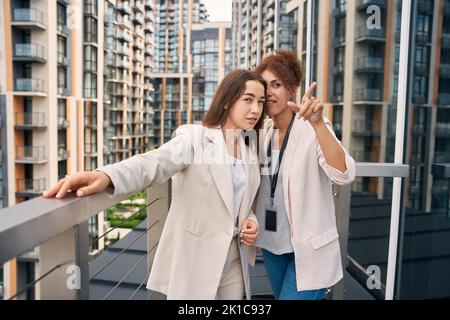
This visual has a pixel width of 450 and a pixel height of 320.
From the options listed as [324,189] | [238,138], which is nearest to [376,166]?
[324,189]

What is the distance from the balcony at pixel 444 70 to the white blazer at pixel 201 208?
118 cm

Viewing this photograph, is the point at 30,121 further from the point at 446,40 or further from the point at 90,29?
the point at 446,40

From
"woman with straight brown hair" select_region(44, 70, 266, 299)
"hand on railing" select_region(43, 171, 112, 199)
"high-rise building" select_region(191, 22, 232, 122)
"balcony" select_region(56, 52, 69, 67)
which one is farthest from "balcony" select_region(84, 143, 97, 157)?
"hand on railing" select_region(43, 171, 112, 199)

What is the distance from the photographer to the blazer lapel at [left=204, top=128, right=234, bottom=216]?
2.47 ft

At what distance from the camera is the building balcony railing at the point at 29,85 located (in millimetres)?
13281

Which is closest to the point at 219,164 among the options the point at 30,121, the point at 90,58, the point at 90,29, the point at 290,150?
the point at 290,150

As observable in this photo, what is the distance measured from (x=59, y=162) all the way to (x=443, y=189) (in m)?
15.5

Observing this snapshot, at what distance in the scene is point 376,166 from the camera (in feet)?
3.41

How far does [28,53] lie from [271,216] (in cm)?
1448

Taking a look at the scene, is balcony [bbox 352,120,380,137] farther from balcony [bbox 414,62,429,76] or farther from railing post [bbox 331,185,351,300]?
railing post [bbox 331,185,351,300]

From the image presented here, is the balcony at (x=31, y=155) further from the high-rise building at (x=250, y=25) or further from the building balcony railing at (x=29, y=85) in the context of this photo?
the high-rise building at (x=250, y=25)

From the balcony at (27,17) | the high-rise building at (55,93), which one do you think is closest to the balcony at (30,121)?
the high-rise building at (55,93)

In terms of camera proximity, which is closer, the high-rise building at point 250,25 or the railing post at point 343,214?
the railing post at point 343,214

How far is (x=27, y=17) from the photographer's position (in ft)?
42.8
